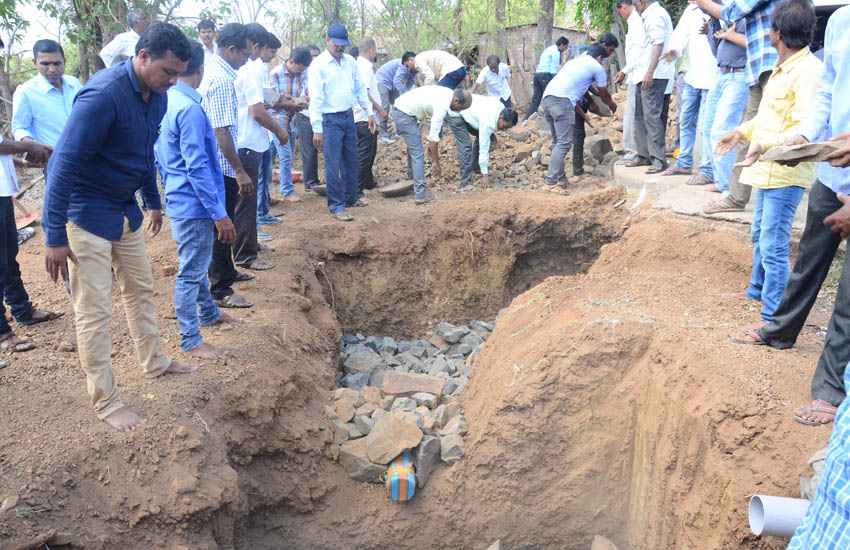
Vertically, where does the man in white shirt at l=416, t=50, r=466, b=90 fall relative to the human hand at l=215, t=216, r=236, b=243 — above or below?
above

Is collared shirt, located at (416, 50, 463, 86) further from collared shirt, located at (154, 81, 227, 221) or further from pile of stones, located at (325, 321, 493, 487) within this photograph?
collared shirt, located at (154, 81, 227, 221)

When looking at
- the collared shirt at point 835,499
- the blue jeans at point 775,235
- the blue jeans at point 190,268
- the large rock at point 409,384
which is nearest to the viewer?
the collared shirt at point 835,499

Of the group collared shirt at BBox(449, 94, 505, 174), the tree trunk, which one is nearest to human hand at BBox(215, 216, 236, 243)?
collared shirt at BBox(449, 94, 505, 174)

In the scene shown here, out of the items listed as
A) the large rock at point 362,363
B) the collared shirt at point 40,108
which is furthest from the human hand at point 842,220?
the collared shirt at point 40,108

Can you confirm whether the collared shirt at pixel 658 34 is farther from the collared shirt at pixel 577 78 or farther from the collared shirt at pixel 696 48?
the collared shirt at pixel 577 78

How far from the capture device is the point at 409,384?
202 inches

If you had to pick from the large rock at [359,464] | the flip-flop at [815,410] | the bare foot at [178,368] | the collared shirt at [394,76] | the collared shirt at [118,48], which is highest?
the collared shirt at [118,48]

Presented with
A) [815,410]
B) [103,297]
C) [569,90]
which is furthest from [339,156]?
Result: [815,410]

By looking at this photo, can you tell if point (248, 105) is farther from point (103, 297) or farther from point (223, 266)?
point (103, 297)

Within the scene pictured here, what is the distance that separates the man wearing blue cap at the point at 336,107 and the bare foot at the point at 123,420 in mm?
4005

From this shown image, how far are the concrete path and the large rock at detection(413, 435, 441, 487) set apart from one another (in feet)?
11.4

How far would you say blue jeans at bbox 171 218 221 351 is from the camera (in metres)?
3.68

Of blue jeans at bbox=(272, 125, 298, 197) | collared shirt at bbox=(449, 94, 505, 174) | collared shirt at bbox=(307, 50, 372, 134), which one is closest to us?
collared shirt at bbox=(307, 50, 372, 134)

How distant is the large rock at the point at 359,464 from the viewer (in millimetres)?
4109
